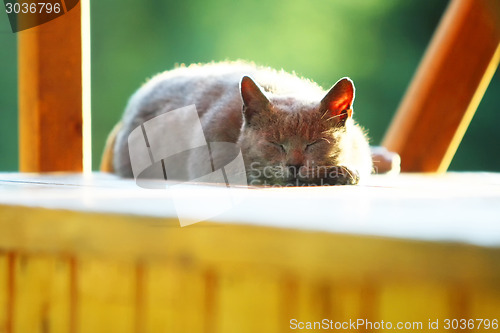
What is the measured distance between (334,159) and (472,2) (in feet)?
3.89

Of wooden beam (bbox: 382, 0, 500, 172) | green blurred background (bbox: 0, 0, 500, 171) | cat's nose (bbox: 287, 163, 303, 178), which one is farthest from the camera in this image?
green blurred background (bbox: 0, 0, 500, 171)

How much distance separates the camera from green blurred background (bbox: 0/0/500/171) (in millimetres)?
4566

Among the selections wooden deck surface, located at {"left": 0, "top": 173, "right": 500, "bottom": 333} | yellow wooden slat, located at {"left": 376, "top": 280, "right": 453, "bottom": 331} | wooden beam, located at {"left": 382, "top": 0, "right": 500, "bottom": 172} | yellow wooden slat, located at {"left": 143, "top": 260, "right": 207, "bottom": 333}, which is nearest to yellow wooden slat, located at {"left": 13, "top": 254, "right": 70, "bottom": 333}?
wooden deck surface, located at {"left": 0, "top": 173, "right": 500, "bottom": 333}

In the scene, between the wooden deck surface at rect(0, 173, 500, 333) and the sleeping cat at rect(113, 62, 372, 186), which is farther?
the sleeping cat at rect(113, 62, 372, 186)

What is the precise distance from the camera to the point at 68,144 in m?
2.08

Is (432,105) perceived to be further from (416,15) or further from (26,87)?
(416,15)

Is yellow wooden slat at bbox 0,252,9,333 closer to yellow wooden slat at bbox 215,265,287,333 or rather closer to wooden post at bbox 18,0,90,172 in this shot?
yellow wooden slat at bbox 215,265,287,333

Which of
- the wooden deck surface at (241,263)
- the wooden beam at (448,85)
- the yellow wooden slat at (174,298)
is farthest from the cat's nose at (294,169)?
the wooden beam at (448,85)

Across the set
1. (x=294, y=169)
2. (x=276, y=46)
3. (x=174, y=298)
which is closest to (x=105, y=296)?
(x=174, y=298)

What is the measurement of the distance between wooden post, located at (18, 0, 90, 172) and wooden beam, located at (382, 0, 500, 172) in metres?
1.50

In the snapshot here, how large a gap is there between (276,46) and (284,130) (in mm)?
3162

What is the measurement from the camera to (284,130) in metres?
1.76

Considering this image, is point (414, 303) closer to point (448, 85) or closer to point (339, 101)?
point (339, 101)

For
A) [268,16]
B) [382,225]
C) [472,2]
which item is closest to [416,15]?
[268,16]
